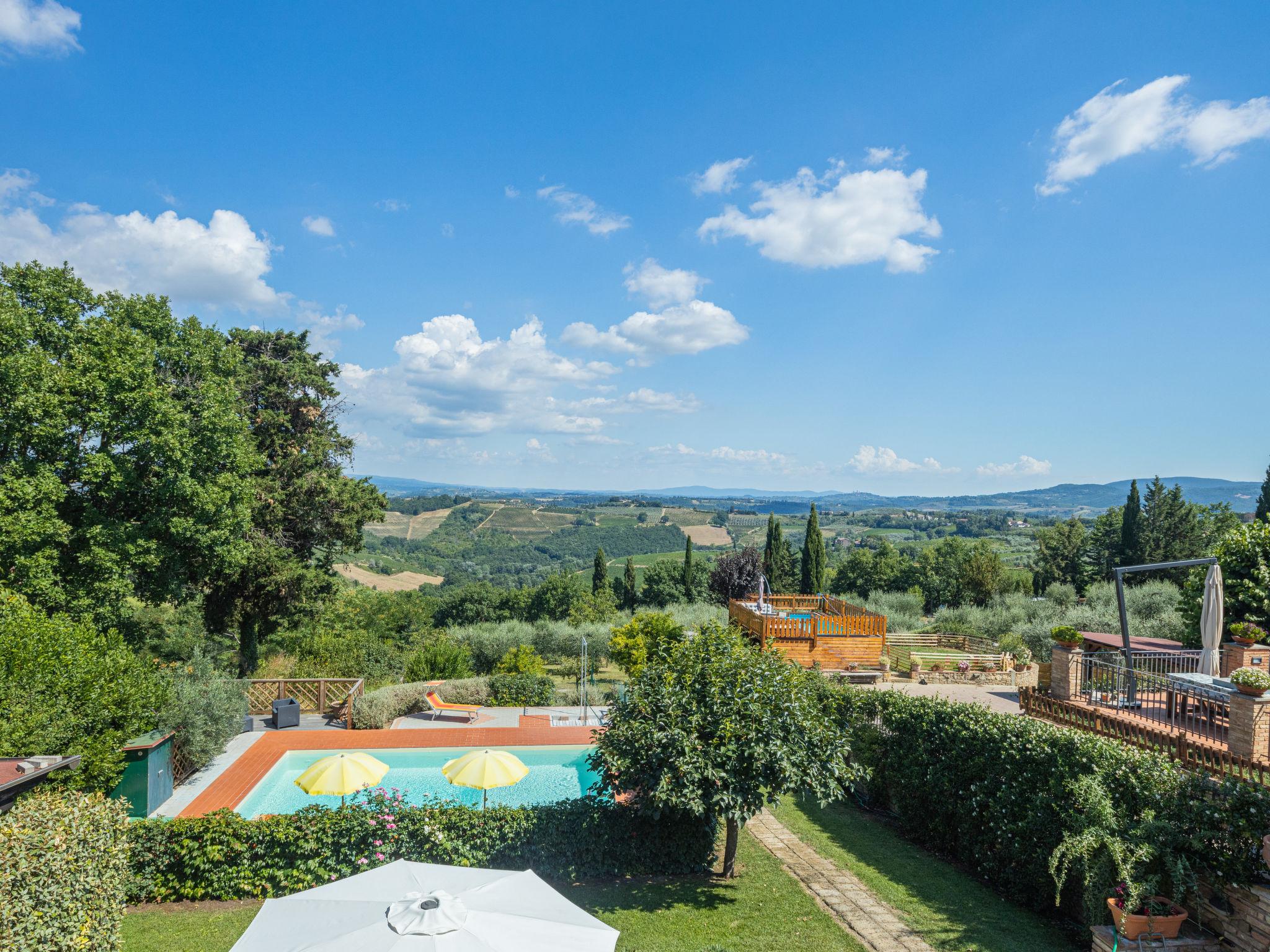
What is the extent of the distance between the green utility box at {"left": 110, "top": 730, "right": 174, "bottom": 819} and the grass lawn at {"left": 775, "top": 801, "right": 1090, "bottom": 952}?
10.0m

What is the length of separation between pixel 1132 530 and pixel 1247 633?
30.4 m

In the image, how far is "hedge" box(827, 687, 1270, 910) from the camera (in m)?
6.13

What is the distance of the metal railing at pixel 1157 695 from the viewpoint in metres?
9.06

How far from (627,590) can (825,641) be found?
1094 inches

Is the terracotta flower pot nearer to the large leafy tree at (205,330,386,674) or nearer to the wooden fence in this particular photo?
the wooden fence

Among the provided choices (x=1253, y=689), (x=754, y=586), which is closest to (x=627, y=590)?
(x=754, y=586)

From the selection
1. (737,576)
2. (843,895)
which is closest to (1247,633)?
(843,895)

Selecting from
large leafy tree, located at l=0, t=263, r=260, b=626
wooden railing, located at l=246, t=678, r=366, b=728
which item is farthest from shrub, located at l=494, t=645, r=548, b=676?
large leafy tree, located at l=0, t=263, r=260, b=626

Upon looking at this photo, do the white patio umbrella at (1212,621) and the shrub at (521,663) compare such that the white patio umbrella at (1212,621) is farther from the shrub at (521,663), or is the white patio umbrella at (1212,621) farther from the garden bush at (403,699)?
the shrub at (521,663)

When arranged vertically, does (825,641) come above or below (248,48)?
below

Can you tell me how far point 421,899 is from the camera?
476 cm

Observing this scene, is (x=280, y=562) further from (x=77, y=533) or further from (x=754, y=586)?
(x=754, y=586)

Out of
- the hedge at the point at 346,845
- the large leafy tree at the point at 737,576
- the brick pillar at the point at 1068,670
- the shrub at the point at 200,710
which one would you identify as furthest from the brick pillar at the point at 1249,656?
the large leafy tree at the point at 737,576

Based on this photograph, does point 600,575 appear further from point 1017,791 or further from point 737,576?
point 1017,791
